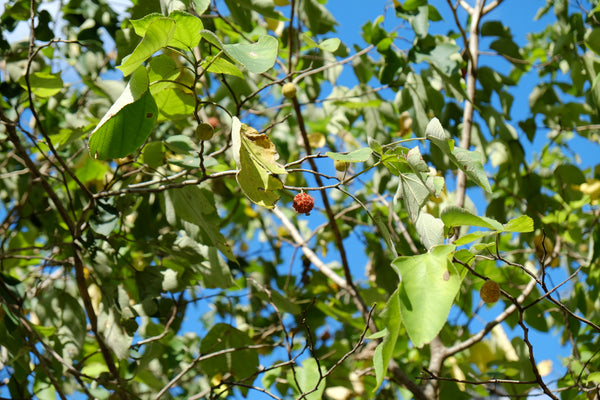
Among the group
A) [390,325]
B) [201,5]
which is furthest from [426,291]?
[201,5]

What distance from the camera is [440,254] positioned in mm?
780

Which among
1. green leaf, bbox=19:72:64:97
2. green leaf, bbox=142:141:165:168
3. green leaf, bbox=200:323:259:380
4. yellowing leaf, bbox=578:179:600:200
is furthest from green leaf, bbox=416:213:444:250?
yellowing leaf, bbox=578:179:600:200

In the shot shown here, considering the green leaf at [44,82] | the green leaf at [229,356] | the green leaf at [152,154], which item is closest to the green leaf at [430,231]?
the green leaf at [152,154]

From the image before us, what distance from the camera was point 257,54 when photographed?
0.95 metres

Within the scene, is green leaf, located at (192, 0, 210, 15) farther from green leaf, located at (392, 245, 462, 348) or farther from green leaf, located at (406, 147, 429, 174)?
green leaf, located at (392, 245, 462, 348)

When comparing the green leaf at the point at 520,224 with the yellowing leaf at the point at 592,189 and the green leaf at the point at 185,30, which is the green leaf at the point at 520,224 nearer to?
the green leaf at the point at 185,30

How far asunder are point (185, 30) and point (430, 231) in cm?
45

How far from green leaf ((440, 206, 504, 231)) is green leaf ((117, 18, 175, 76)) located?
1.48 feet

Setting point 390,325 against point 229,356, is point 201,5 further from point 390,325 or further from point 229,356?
point 229,356

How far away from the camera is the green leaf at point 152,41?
842mm

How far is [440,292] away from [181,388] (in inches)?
88.2

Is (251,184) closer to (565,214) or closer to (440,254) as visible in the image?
(440,254)

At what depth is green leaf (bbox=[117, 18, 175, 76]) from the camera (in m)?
0.84

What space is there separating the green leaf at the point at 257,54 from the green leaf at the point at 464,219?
321mm
